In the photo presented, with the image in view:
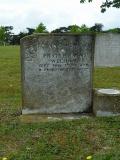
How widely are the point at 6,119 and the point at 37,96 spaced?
0.68 metres

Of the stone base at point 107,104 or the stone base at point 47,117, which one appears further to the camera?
the stone base at point 107,104

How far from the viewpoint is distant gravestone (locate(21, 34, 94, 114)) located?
871 cm

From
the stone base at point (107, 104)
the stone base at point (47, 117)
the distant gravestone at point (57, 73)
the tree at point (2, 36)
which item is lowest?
the stone base at point (47, 117)

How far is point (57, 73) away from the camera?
8852 millimetres

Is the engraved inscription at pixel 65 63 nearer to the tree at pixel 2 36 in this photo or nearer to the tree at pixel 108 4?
the tree at pixel 108 4

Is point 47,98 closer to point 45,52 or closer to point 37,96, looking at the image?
point 37,96

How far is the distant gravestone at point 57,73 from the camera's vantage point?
8.71 m

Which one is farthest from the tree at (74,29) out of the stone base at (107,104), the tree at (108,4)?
the stone base at (107,104)

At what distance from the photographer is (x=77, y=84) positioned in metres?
8.88

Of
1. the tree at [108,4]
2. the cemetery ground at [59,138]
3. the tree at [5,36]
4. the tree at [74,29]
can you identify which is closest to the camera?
the cemetery ground at [59,138]

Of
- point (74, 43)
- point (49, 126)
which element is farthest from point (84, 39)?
point (49, 126)

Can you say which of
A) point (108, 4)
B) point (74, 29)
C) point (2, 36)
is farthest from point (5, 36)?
point (108, 4)

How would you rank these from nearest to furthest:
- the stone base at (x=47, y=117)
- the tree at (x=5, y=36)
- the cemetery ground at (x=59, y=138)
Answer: the cemetery ground at (x=59, y=138)
the stone base at (x=47, y=117)
the tree at (x=5, y=36)

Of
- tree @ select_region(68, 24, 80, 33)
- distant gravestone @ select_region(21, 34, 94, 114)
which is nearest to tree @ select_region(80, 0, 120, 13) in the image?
distant gravestone @ select_region(21, 34, 94, 114)
